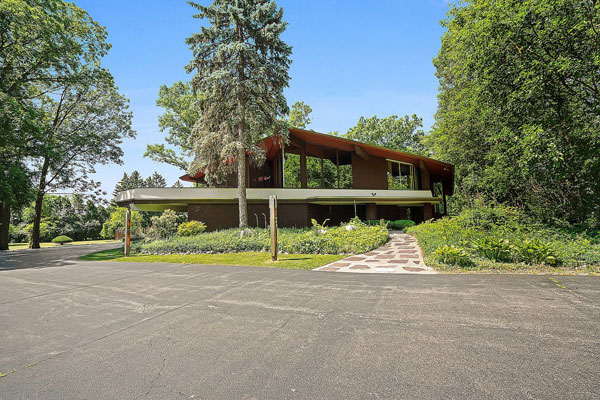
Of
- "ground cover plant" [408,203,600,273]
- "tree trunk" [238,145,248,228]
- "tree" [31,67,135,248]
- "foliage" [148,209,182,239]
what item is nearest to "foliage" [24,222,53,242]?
"tree" [31,67,135,248]

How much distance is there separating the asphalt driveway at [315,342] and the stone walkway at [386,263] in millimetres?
1412

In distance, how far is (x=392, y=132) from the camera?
137ft

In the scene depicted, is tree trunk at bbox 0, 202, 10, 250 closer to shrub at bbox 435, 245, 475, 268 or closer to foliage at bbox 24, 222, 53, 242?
foliage at bbox 24, 222, 53, 242

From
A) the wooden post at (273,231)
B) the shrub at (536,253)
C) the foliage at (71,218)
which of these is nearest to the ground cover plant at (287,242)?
the wooden post at (273,231)

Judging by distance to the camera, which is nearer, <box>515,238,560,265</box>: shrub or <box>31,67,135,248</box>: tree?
<box>515,238,560,265</box>: shrub

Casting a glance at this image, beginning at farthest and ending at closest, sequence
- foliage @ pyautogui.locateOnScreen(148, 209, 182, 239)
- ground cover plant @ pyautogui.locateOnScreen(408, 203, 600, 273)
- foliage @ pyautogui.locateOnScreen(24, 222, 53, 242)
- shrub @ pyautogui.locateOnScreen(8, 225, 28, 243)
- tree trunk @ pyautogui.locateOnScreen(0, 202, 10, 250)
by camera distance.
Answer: shrub @ pyautogui.locateOnScreen(8, 225, 28, 243), foliage @ pyautogui.locateOnScreen(24, 222, 53, 242), tree trunk @ pyautogui.locateOnScreen(0, 202, 10, 250), foliage @ pyautogui.locateOnScreen(148, 209, 182, 239), ground cover plant @ pyautogui.locateOnScreen(408, 203, 600, 273)

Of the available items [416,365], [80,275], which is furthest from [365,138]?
[416,365]

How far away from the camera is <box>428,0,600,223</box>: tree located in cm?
866

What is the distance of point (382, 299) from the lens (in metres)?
4.46

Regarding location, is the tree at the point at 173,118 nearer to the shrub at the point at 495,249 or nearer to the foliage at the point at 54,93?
the foliage at the point at 54,93

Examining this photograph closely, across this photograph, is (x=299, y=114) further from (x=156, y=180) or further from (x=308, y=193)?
(x=156, y=180)

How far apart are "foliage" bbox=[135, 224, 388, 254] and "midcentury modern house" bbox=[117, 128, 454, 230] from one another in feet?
11.8

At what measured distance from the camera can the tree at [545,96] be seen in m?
8.66

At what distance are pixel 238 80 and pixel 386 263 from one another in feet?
43.1
